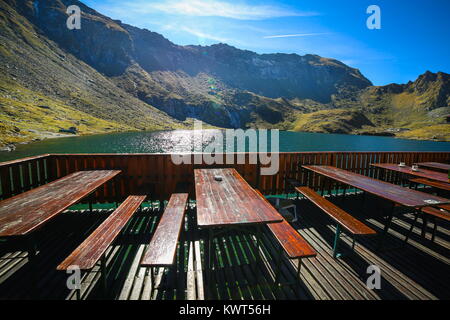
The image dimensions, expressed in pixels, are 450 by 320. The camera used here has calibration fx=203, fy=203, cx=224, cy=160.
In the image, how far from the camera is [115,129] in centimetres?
8344

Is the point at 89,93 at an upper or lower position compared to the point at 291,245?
upper

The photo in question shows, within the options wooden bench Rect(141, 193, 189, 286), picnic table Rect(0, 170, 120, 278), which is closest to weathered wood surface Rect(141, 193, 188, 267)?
wooden bench Rect(141, 193, 189, 286)

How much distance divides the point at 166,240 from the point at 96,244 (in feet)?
3.40

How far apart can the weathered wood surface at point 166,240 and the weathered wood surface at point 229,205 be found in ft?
2.09

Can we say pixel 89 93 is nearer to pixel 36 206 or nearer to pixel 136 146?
pixel 136 146

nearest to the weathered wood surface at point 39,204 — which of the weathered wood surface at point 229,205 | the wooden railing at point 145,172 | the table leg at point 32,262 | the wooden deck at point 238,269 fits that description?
the table leg at point 32,262

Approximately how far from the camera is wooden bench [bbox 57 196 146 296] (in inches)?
105

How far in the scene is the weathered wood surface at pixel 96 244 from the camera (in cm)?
267

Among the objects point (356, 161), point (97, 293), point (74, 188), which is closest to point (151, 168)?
point (74, 188)

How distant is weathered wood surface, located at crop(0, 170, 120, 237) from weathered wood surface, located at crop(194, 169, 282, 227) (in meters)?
2.34

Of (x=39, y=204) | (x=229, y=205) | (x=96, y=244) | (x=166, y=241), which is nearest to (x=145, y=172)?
(x=39, y=204)

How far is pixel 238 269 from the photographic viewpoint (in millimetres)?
3797
